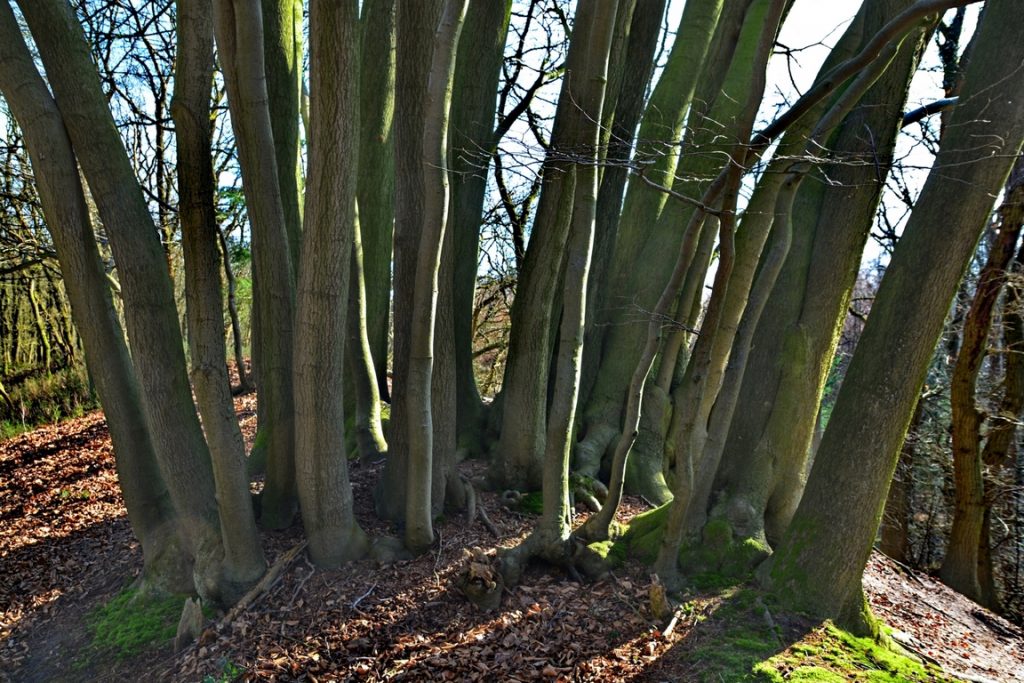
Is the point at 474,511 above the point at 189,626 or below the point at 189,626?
above

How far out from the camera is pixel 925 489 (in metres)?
11.0

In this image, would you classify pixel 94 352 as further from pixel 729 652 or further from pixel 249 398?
pixel 249 398

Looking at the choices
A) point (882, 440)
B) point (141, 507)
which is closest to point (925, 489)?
point (882, 440)

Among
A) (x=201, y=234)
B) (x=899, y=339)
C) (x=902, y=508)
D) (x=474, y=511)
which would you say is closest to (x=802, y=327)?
(x=899, y=339)

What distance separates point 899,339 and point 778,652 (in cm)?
210

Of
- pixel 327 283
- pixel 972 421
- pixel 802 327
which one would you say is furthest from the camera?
pixel 972 421

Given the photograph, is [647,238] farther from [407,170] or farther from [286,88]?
[286,88]

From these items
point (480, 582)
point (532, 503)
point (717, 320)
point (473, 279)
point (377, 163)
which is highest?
point (377, 163)

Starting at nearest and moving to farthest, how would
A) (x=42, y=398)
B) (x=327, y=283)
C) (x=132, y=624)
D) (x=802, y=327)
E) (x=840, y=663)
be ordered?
(x=840, y=663) < (x=327, y=283) < (x=132, y=624) < (x=802, y=327) < (x=42, y=398)

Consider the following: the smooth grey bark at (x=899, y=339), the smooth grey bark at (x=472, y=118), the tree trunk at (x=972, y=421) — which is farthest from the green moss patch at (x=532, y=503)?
the tree trunk at (x=972, y=421)

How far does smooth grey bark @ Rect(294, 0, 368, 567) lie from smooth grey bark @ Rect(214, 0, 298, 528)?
0.35 m

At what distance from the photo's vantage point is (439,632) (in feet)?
13.5

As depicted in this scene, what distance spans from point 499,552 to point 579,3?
12.8ft

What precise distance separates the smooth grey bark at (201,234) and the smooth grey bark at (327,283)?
484 millimetres
